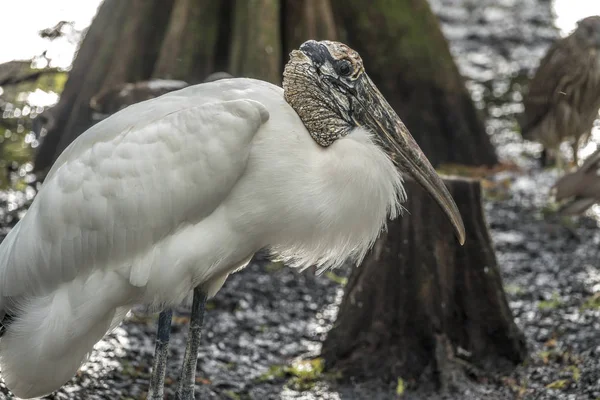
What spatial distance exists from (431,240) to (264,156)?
1.91 metres

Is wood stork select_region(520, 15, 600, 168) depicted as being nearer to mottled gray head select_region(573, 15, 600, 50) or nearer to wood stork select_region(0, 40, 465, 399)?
mottled gray head select_region(573, 15, 600, 50)

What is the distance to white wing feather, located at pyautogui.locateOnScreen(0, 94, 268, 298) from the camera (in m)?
4.59

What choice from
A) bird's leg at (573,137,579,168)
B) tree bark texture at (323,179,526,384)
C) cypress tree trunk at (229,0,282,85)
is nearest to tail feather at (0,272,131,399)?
tree bark texture at (323,179,526,384)

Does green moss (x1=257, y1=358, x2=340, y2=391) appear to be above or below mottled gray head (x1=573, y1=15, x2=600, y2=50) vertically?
below

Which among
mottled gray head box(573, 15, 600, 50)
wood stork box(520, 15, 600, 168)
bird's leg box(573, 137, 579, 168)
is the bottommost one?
bird's leg box(573, 137, 579, 168)

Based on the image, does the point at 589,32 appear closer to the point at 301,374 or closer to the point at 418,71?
the point at 418,71

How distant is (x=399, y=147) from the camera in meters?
4.86

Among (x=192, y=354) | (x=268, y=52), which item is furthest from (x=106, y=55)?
(x=192, y=354)

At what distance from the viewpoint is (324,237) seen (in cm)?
480

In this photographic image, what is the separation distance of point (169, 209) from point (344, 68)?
3.56 feet

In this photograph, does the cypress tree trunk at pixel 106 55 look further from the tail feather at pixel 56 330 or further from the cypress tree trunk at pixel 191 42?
→ the tail feather at pixel 56 330

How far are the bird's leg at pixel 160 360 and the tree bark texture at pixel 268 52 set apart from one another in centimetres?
409

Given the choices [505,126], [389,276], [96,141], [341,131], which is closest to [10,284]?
[96,141]

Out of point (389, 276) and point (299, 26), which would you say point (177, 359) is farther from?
point (299, 26)
